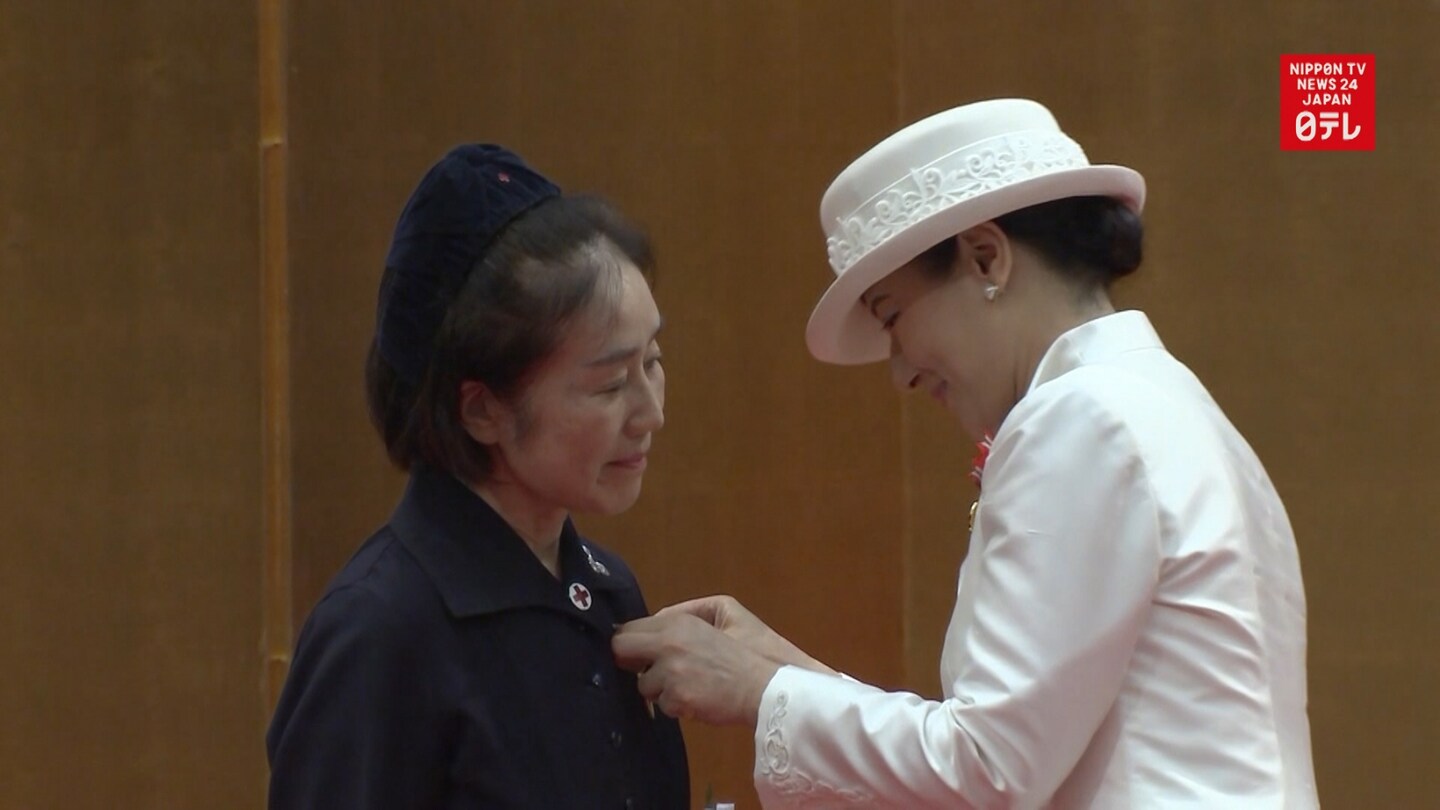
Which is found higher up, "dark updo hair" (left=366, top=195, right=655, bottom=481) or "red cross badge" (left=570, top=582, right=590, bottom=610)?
"dark updo hair" (left=366, top=195, right=655, bottom=481)

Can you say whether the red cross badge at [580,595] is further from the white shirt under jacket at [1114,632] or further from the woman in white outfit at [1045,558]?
the white shirt under jacket at [1114,632]

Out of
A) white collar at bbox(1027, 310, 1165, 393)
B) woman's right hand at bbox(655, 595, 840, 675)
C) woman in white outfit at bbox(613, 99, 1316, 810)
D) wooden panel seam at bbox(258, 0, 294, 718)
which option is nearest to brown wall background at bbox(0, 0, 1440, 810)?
wooden panel seam at bbox(258, 0, 294, 718)

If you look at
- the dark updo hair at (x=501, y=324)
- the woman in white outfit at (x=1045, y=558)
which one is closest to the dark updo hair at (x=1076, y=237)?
the woman in white outfit at (x=1045, y=558)

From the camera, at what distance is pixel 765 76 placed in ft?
10.4

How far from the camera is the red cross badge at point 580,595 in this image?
1528 mm

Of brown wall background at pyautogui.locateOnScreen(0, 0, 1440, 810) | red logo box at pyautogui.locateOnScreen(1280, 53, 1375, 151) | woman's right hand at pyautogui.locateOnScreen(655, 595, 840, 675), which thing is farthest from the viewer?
red logo box at pyautogui.locateOnScreen(1280, 53, 1375, 151)

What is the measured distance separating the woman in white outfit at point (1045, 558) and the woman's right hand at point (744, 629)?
0.05 metres

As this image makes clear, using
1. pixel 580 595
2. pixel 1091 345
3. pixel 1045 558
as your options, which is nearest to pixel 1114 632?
pixel 1045 558

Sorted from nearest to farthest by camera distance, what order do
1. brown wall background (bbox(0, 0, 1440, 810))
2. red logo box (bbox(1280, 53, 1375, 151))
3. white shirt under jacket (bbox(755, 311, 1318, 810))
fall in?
1. white shirt under jacket (bbox(755, 311, 1318, 810))
2. brown wall background (bbox(0, 0, 1440, 810))
3. red logo box (bbox(1280, 53, 1375, 151))

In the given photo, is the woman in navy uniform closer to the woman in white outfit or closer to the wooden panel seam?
the woman in white outfit

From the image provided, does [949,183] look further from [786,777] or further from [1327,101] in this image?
[1327,101]

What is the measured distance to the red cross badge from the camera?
→ 5.01 ft

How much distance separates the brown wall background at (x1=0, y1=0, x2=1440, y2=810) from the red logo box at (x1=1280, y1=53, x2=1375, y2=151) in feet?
0.10

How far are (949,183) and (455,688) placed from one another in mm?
645
